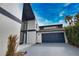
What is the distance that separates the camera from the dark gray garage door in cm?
276

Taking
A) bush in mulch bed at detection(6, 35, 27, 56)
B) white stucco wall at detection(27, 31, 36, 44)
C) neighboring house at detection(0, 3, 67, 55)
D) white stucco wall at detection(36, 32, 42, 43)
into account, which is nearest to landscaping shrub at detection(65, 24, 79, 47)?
neighboring house at detection(0, 3, 67, 55)

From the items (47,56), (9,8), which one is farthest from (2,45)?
(47,56)

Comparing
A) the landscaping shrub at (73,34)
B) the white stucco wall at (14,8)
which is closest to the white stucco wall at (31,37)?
the white stucco wall at (14,8)

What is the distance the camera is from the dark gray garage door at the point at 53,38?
2.76 m

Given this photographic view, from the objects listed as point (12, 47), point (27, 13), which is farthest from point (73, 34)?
point (12, 47)

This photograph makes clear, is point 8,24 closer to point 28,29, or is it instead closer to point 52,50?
point 28,29

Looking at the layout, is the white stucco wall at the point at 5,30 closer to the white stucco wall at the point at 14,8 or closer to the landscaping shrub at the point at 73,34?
the white stucco wall at the point at 14,8

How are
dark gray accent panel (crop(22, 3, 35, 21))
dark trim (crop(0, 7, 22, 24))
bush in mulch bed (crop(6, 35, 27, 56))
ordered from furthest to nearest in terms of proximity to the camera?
1. dark gray accent panel (crop(22, 3, 35, 21))
2. bush in mulch bed (crop(6, 35, 27, 56))
3. dark trim (crop(0, 7, 22, 24))

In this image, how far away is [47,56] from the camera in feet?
8.66

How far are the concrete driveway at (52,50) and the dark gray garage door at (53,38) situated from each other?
0.07 m

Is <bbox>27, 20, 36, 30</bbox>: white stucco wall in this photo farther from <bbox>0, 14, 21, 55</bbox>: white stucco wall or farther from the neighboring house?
<bbox>0, 14, 21, 55</bbox>: white stucco wall

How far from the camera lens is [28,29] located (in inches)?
111

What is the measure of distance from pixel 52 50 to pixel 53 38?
292mm

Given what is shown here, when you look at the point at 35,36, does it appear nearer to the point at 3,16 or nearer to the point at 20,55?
the point at 20,55
